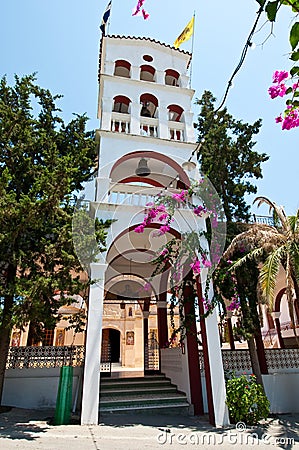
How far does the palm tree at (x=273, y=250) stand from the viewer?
6355mm

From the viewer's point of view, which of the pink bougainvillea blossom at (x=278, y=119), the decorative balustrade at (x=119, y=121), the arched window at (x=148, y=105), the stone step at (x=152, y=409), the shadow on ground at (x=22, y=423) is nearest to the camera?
the pink bougainvillea blossom at (x=278, y=119)

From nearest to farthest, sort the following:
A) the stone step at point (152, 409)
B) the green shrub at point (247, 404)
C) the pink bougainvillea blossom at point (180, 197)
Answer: the green shrub at point (247, 404) → the stone step at point (152, 409) → the pink bougainvillea blossom at point (180, 197)

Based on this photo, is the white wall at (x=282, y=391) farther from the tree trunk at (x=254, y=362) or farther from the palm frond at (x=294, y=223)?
the palm frond at (x=294, y=223)

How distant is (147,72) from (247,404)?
38.0 ft

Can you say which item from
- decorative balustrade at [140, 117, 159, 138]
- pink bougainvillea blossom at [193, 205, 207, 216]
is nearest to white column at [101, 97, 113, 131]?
decorative balustrade at [140, 117, 159, 138]

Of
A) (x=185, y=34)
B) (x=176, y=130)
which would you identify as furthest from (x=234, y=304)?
(x=185, y=34)

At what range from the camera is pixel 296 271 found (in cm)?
675

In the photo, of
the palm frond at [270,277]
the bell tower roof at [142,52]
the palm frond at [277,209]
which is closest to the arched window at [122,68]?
the bell tower roof at [142,52]

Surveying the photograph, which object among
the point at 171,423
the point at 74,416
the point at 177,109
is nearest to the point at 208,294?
the point at 171,423

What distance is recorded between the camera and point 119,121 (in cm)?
960

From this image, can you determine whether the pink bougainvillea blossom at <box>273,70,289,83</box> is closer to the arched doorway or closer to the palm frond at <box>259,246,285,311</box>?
the palm frond at <box>259,246,285,311</box>

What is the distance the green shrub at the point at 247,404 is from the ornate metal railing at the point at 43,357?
13.2 feet

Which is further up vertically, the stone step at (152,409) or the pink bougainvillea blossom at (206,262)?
the pink bougainvillea blossom at (206,262)

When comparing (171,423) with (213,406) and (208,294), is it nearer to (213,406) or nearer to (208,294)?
(213,406)
